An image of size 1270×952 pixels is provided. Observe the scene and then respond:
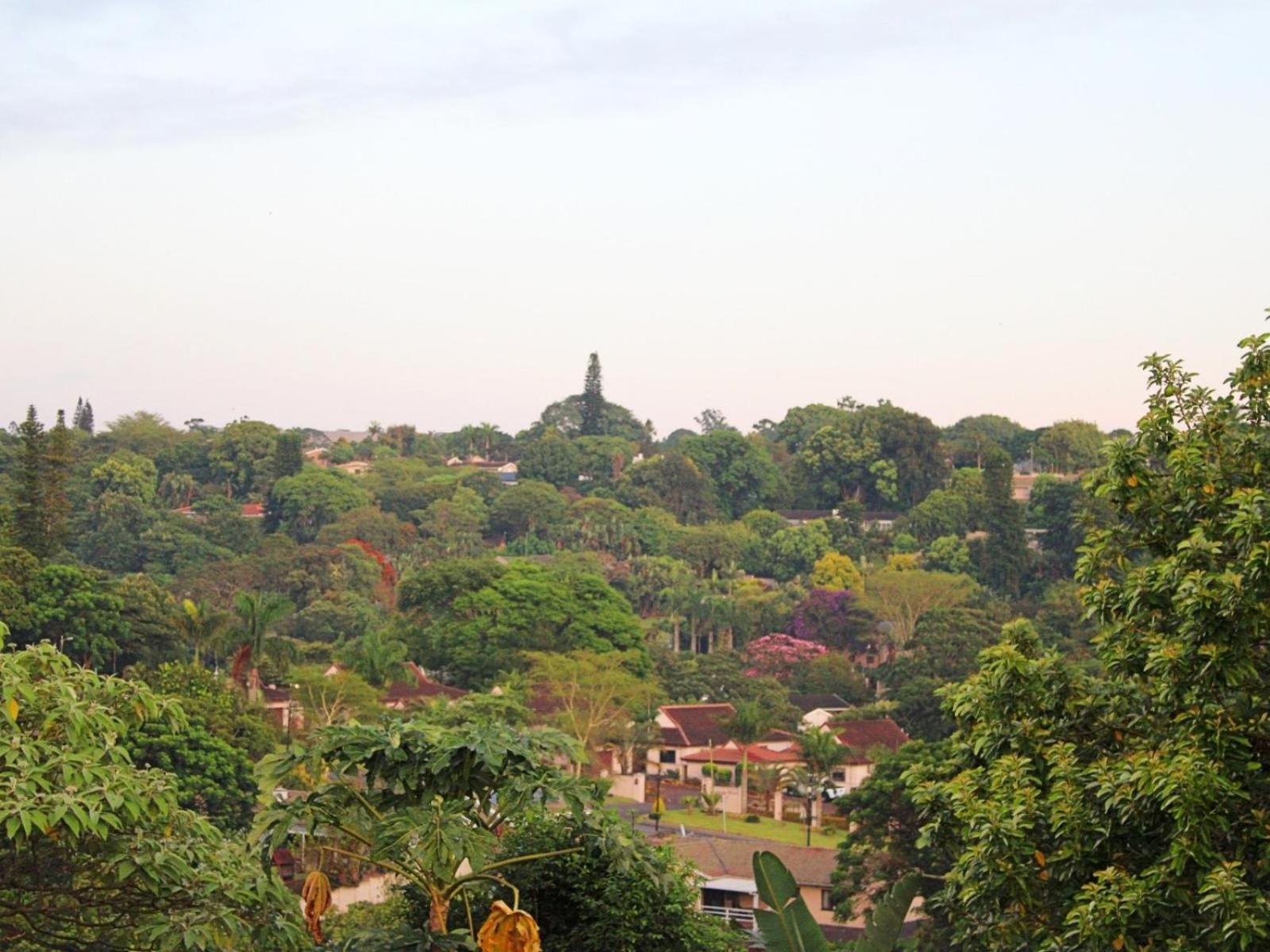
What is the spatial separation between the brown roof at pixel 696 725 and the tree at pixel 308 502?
40.3 m

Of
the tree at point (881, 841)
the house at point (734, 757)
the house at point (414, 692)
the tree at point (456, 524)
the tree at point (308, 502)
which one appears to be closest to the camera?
the tree at point (881, 841)

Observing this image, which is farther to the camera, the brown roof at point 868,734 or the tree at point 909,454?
the tree at point 909,454

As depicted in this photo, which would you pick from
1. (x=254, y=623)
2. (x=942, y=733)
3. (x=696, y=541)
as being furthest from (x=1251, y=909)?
(x=696, y=541)

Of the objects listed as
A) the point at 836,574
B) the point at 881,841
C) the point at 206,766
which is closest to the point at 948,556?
the point at 836,574

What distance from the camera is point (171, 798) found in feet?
35.7

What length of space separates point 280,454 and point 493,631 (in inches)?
1828

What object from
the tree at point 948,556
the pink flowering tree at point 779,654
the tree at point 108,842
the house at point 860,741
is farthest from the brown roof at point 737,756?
the tree at point 108,842

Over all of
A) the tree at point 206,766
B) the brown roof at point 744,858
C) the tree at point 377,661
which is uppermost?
the tree at point 377,661

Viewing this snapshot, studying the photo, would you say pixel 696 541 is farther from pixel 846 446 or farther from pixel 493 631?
pixel 493 631

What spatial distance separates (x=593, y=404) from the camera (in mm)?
127188

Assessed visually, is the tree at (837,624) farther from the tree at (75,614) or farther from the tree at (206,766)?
the tree at (206,766)

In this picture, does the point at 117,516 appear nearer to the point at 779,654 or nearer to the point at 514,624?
the point at 779,654

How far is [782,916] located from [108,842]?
4.01 m

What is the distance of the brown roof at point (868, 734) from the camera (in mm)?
48250
